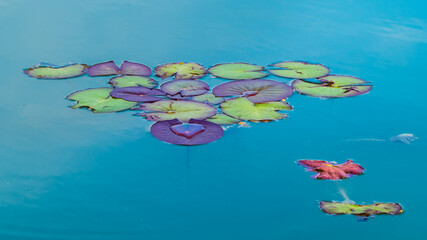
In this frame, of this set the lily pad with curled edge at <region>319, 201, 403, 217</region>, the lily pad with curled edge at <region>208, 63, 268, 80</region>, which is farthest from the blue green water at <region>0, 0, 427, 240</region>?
the lily pad with curled edge at <region>208, 63, 268, 80</region>

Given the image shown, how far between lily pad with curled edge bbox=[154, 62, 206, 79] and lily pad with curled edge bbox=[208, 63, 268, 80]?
0.07 m

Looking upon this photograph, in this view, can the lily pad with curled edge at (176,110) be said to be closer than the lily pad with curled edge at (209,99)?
Yes

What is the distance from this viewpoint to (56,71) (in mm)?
Answer: 2926

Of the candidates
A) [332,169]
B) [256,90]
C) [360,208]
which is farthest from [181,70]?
[360,208]

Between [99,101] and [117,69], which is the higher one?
[117,69]

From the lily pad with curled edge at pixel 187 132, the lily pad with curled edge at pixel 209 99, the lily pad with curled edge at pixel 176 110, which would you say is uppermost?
the lily pad with curled edge at pixel 209 99

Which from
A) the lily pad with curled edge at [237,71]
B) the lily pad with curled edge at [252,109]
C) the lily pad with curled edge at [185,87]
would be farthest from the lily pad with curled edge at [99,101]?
the lily pad with curled edge at [237,71]

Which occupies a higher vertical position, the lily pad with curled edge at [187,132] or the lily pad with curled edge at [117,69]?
the lily pad with curled edge at [117,69]

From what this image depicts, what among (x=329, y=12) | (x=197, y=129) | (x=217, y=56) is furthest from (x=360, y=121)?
(x=329, y=12)

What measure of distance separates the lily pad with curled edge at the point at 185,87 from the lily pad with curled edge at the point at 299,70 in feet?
1.55

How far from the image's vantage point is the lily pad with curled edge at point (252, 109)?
2.51 metres

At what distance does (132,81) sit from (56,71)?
1.48ft

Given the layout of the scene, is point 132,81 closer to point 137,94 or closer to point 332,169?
point 137,94

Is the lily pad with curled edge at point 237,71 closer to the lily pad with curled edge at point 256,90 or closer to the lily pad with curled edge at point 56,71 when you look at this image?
the lily pad with curled edge at point 256,90
